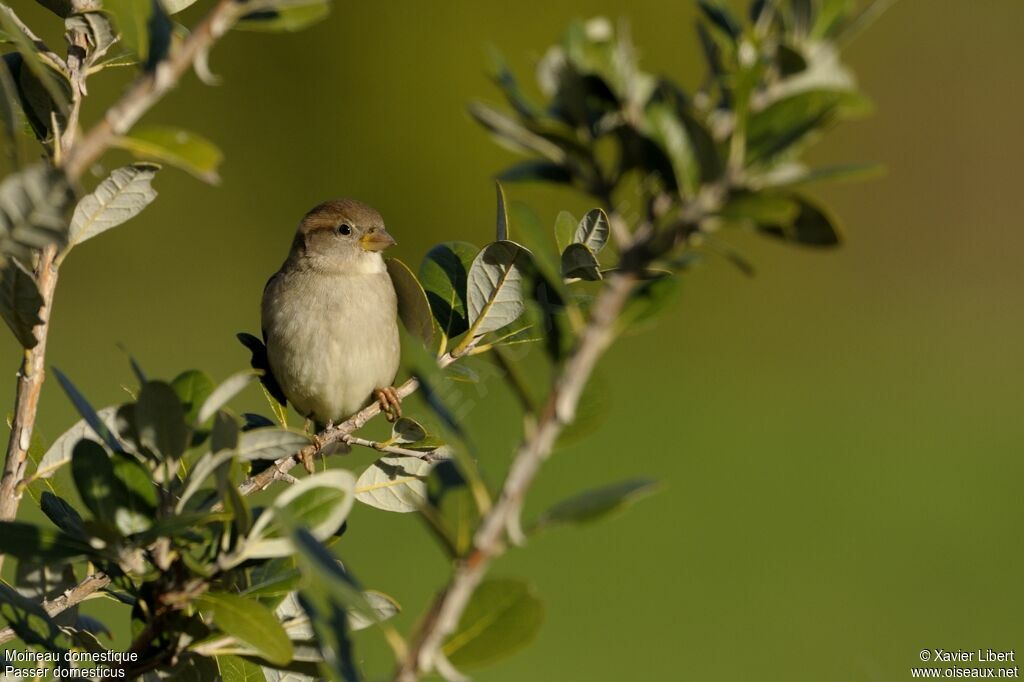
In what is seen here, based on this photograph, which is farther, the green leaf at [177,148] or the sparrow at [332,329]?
the sparrow at [332,329]

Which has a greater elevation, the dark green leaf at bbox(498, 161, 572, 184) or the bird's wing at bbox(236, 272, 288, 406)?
the dark green leaf at bbox(498, 161, 572, 184)

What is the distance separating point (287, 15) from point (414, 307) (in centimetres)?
87

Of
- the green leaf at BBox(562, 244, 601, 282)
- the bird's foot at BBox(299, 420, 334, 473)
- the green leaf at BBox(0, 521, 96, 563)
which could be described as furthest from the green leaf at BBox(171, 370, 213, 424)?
the bird's foot at BBox(299, 420, 334, 473)

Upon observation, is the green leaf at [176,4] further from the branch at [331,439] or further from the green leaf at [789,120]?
the green leaf at [789,120]

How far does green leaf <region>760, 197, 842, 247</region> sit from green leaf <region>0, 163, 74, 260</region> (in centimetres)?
59

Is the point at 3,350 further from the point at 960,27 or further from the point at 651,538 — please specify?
the point at 960,27

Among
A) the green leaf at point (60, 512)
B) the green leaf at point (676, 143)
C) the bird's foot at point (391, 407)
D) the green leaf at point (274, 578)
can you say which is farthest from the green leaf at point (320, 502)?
the bird's foot at point (391, 407)

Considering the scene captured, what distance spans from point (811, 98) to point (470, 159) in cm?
1281

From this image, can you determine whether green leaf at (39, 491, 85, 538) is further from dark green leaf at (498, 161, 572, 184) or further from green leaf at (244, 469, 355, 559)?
dark green leaf at (498, 161, 572, 184)

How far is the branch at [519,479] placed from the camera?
3.16 feet

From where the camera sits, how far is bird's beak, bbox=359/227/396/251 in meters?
3.93

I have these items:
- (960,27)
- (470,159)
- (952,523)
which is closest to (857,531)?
(952,523)

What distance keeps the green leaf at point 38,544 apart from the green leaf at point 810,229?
2.49ft

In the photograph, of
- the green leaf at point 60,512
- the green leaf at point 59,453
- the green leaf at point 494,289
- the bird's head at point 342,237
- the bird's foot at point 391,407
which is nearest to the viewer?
the green leaf at point 60,512
